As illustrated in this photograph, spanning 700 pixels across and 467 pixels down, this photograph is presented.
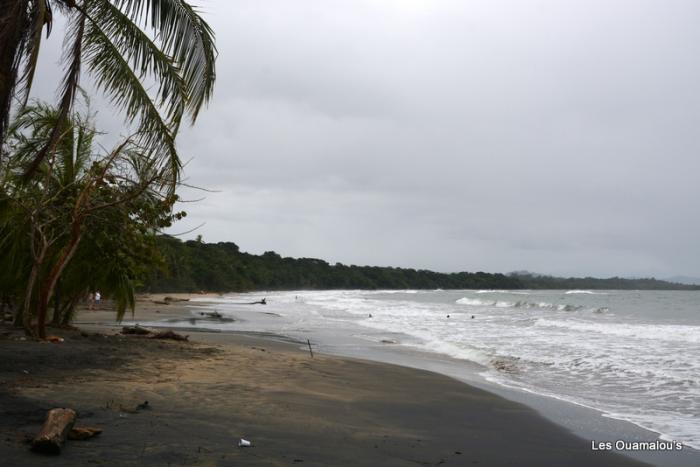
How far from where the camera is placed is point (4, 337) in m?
8.98

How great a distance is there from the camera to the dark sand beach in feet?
14.2

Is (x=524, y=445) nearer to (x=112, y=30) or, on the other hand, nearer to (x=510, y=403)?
(x=510, y=403)

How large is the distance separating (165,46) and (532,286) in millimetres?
162846

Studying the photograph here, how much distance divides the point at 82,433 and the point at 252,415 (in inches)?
70.2

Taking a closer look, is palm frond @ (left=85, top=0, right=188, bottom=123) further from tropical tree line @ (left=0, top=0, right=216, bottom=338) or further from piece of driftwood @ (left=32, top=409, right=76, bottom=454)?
piece of driftwood @ (left=32, top=409, right=76, bottom=454)

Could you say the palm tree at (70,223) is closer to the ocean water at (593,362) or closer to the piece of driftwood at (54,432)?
the piece of driftwood at (54,432)

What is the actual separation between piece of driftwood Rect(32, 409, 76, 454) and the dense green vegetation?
108ft

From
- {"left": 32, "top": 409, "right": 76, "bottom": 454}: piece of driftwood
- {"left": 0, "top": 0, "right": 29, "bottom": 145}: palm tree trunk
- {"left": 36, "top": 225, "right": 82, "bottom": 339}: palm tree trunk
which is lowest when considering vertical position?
{"left": 32, "top": 409, "right": 76, "bottom": 454}: piece of driftwood

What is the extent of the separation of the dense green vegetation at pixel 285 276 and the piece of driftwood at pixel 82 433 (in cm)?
3269

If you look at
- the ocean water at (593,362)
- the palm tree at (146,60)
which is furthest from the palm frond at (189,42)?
the ocean water at (593,362)

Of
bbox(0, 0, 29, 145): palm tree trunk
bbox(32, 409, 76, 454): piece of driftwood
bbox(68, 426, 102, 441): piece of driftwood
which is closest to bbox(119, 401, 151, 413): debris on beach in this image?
bbox(68, 426, 102, 441): piece of driftwood

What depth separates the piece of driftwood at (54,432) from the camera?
150 inches

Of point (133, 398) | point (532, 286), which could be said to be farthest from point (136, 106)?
point (532, 286)

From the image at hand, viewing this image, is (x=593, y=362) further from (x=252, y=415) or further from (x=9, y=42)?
(x=9, y=42)
